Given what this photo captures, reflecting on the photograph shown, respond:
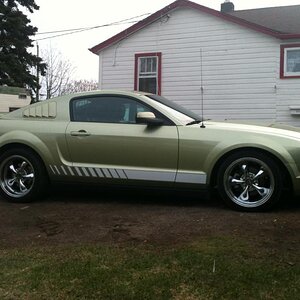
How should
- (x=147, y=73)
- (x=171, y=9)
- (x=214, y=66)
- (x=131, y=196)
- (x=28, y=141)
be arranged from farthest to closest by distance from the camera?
1. (x=147, y=73)
2. (x=171, y=9)
3. (x=214, y=66)
4. (x=131, y=196)
5. (x=28, y=141)

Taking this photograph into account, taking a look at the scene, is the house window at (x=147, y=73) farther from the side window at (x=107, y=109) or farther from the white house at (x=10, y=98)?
the side window at (x=107, y=109)

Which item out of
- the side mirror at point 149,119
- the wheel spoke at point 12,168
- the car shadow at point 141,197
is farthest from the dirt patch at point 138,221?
the side mirror at point 149,119

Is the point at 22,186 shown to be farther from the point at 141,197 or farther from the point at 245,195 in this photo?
the point at 245,195

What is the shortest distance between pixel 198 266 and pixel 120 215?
1.81 m

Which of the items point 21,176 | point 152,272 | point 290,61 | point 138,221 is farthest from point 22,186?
point 290,61

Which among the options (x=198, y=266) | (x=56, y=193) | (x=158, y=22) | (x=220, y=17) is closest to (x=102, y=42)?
(x=158, y=22)

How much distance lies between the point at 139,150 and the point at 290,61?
296 inches

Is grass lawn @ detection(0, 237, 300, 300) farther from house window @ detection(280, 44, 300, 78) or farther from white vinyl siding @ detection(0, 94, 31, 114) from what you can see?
white vinyl siding @ detection(0, 94, 31, 114)

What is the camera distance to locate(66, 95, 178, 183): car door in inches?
216

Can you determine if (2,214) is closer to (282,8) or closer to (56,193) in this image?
(56,193)

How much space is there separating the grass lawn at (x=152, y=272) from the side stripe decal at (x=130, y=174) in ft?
4.23

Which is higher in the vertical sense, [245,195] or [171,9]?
[171,9]

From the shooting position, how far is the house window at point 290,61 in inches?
462

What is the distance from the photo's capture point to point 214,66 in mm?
12617
